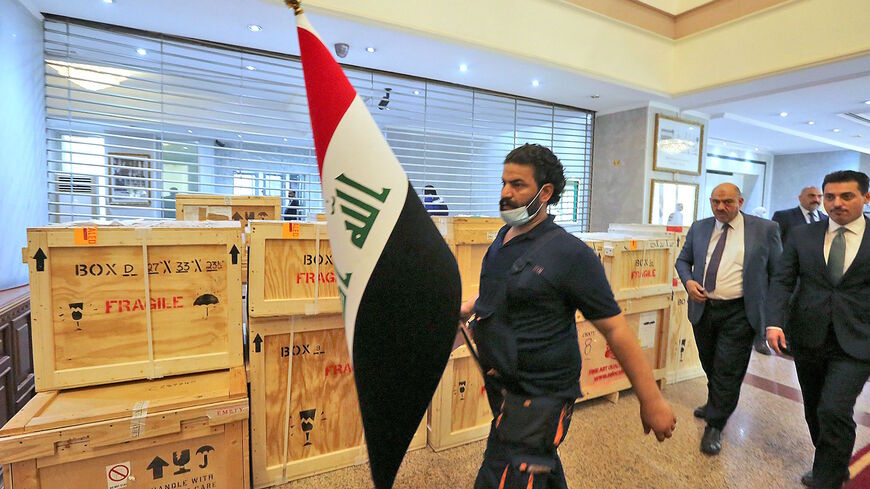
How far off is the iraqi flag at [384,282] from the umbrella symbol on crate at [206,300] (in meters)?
1.32

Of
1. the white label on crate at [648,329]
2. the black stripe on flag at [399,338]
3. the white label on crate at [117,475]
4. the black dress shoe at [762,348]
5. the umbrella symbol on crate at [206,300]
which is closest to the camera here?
the black stripe on flag at [399,338]

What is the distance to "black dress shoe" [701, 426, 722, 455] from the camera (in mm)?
2369

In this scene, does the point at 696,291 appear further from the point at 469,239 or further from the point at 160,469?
the point at 160,469

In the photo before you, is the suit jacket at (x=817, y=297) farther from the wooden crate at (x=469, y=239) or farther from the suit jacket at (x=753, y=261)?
the wooden crate at (x=469, y=239)

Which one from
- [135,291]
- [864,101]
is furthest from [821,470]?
[864,101]

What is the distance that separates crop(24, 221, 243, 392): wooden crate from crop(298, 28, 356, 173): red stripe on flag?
1.22 m

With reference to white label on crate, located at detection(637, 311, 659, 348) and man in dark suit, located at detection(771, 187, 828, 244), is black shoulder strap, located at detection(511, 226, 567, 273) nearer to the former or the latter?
white label on crate, located at detection(637, 311, 659, 348)

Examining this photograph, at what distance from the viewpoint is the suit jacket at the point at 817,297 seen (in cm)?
186

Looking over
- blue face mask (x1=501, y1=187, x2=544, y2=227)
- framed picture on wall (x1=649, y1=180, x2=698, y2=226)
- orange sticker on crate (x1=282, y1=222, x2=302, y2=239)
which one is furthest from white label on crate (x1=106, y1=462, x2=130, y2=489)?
framed picture on wall (x1=649, y1=180, x2=698, y2=226)

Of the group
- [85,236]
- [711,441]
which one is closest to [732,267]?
[711,441]

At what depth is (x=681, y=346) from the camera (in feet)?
11.1

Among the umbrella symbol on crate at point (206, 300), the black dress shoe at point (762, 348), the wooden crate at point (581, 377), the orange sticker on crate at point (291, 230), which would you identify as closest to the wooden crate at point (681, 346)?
the wooden crate at point (581, 377)

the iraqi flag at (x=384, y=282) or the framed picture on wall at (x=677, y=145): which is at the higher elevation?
the framed picture on wall at (x=677, y=145)

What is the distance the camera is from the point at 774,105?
19.3 feet
